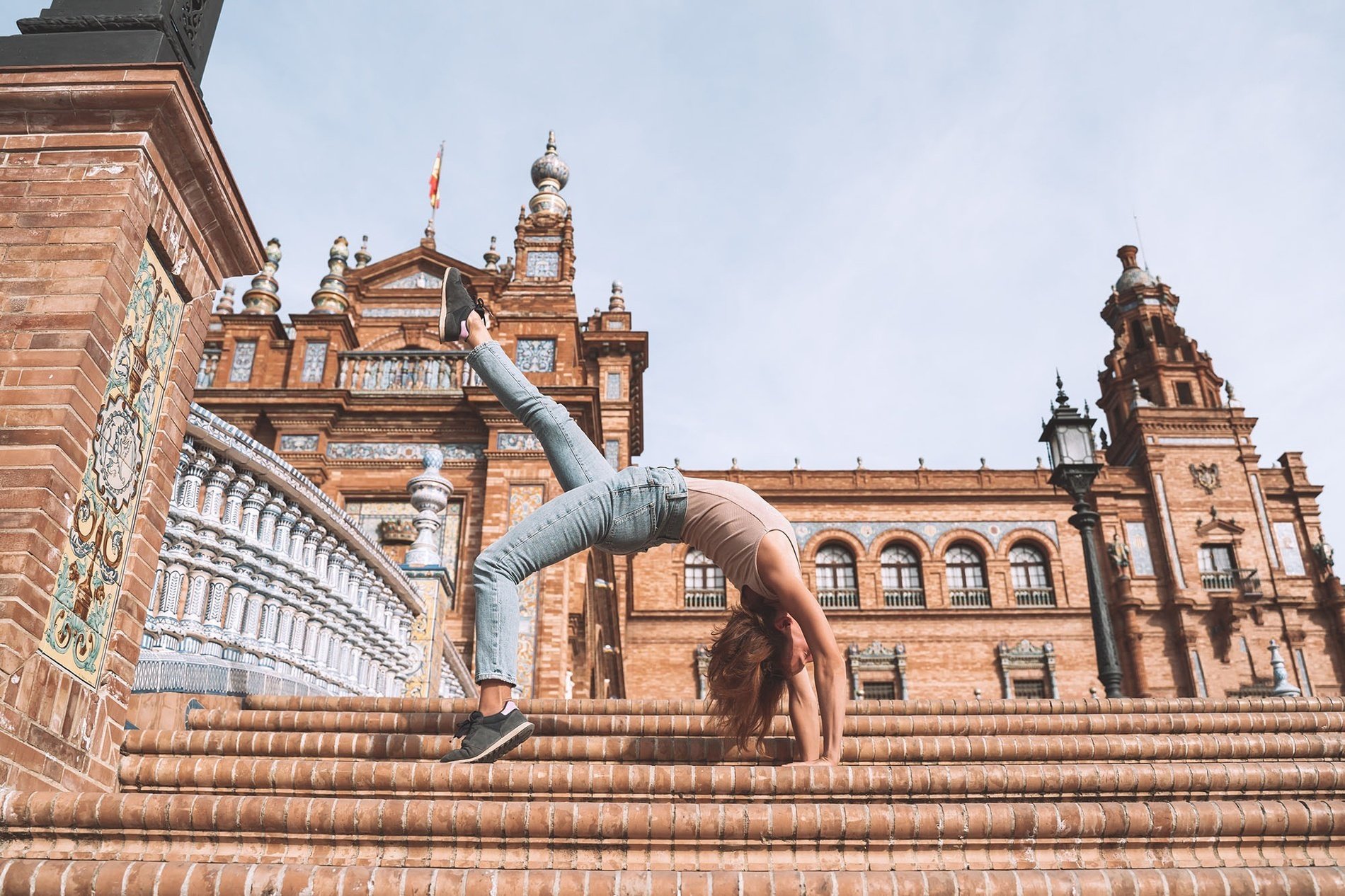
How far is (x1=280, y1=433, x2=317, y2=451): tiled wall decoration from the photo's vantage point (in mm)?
13773

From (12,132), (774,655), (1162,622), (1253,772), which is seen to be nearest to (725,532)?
(774,655)

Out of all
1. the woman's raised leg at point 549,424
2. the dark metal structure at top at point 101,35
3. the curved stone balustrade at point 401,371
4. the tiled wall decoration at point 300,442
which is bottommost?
the woman's raised leg at point 549,424

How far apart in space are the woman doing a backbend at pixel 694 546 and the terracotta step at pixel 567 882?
0.75 metres

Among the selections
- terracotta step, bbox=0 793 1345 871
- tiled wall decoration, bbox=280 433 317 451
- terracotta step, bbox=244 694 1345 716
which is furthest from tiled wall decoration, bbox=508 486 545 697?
terracotta step, bbox=0 793 1345 871

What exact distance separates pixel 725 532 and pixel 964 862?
1.23 metres

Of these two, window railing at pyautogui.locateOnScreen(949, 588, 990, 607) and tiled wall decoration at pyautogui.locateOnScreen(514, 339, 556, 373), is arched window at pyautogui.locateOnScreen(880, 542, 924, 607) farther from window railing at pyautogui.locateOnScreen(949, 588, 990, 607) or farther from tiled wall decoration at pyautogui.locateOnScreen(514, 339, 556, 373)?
tiled wall decoration at pyautogui.locateOnScreen(514, 339, 556, 373)

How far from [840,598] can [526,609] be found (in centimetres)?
2103

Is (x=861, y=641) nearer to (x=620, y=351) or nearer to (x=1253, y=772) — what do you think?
(x=620, y=351)

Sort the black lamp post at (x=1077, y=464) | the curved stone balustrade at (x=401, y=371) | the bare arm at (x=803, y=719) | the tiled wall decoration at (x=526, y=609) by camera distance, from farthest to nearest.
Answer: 1. the curved stone balustrade at (x=401, y=371)
2. the tiled wall decoration at (x=526, y=609)
3. the black lamp post at (x=1077, y=464)
4. the bare arm at (x=803, y=719)

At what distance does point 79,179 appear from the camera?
12.2 ft

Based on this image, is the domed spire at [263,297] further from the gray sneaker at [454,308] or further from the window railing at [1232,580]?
the window railing at [1232,580]

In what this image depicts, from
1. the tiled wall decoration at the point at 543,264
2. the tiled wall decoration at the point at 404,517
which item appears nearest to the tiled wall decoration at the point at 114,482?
the tiled wall decoration at the point at 404,517

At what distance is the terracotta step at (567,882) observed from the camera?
247 centimetres

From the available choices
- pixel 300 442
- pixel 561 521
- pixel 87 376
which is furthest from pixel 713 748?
pixel 300 442
